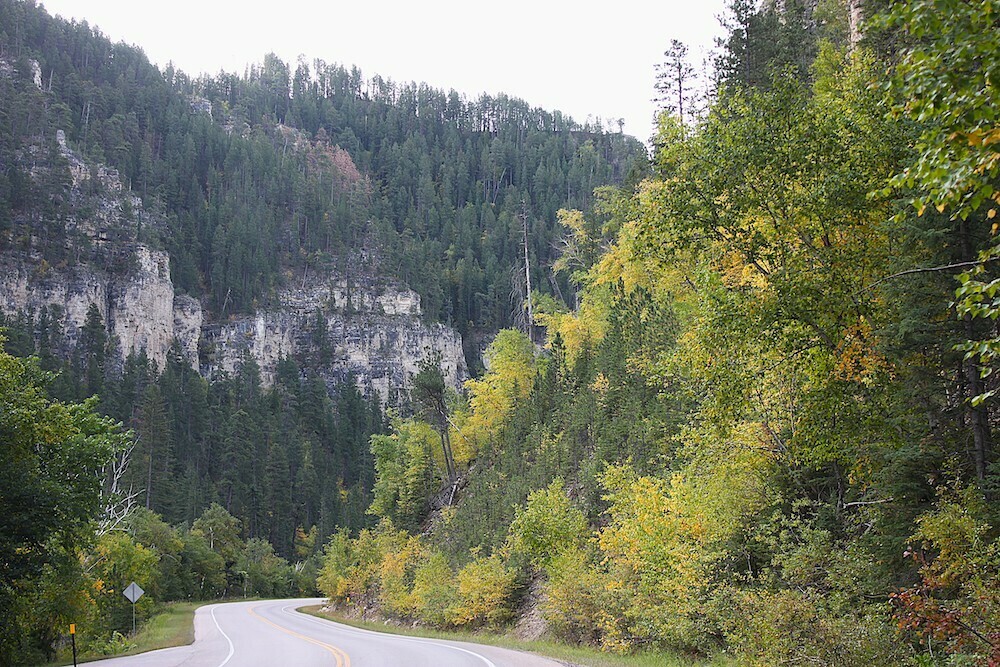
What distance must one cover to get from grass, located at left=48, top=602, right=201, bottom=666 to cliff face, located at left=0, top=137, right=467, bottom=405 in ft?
257

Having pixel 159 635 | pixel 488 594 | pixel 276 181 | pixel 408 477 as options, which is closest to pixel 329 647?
pixel 488 594

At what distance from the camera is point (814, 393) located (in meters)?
12.3

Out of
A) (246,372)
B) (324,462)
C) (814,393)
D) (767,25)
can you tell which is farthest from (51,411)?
(246,372)

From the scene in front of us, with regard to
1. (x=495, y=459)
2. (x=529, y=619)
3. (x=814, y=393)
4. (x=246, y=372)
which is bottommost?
(x=529, y=619)

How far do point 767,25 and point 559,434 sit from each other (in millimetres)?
18600

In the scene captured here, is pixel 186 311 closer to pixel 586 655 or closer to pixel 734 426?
pixel 586 655

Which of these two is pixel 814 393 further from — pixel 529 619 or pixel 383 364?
pixel 383 364

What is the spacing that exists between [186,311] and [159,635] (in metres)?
109

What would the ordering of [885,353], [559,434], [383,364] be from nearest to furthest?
1. [885,353]
2. [559,434]
3. [383,364]

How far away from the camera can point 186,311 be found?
135 metres

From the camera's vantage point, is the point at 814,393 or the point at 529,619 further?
the point at 529,619

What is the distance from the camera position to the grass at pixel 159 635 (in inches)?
956

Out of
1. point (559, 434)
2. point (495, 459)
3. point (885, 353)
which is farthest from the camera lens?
point (495, 459)

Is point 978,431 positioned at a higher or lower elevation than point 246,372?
lower
